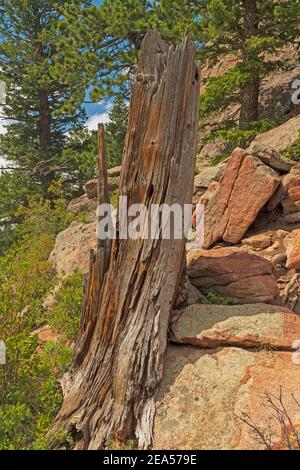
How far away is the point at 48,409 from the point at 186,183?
3941 millimetres

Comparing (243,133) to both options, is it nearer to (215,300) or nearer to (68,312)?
(215,300)

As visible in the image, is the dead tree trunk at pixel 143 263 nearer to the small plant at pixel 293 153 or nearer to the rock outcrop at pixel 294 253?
the rock outcrop at pixel 294 253

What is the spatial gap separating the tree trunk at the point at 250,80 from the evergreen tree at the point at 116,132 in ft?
→ 22.9

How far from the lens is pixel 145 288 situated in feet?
18.5

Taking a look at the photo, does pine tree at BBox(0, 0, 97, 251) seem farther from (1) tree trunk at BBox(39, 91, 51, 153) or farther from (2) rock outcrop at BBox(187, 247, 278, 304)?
(2) rock outcrop at BBox(187, 247, 278, 304)

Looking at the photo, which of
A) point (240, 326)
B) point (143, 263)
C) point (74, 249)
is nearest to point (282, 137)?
point (74, 249)

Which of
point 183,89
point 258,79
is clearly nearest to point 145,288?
point 183,89

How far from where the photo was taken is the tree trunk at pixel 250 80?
44.2ft

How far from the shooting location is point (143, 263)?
5.64m

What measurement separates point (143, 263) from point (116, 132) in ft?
62.2

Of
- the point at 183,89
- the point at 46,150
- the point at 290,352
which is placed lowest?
the point at 290,352

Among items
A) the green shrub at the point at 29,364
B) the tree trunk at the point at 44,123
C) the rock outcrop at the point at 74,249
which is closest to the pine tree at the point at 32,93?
the tree trunk at the point at 44,123

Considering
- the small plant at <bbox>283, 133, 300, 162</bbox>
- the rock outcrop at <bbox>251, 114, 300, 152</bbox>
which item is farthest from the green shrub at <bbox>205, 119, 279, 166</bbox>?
the small plant at <bbox>283, 133, 300, 162</bbox>

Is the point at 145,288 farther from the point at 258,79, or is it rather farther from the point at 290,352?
the point at 258,79
